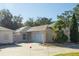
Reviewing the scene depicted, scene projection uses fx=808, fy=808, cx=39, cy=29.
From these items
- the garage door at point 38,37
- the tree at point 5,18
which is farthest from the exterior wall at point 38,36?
the tree at point 5,18

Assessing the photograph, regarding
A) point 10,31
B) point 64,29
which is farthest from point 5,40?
point 64,29

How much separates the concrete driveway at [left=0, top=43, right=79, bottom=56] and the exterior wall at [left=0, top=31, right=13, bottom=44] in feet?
0.67

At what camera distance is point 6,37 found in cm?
2702

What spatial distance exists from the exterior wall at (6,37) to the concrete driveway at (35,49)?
20cm

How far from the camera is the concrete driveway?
87.4 feet

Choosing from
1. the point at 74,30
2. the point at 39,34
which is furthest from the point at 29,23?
the point at 74,30

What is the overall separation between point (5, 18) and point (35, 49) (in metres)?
1.43

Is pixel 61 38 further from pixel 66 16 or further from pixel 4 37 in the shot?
pixel 4 37

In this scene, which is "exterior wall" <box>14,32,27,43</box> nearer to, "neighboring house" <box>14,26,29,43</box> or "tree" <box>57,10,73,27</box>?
"neighboring house" <box>14,26,29,43</box>

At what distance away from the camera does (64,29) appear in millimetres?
26828

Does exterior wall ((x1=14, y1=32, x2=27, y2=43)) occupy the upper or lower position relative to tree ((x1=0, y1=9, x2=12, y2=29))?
lower

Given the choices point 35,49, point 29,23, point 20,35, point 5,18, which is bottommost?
point 35,49

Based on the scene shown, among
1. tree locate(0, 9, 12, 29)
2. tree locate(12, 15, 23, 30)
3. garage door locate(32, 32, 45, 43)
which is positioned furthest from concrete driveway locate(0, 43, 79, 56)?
tree locate(0, 9, 12, 29)

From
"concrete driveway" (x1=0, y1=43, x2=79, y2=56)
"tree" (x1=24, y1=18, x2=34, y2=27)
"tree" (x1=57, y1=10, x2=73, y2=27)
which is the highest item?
"tree" (x1=57, y1=10, x2=73, y2=27)
